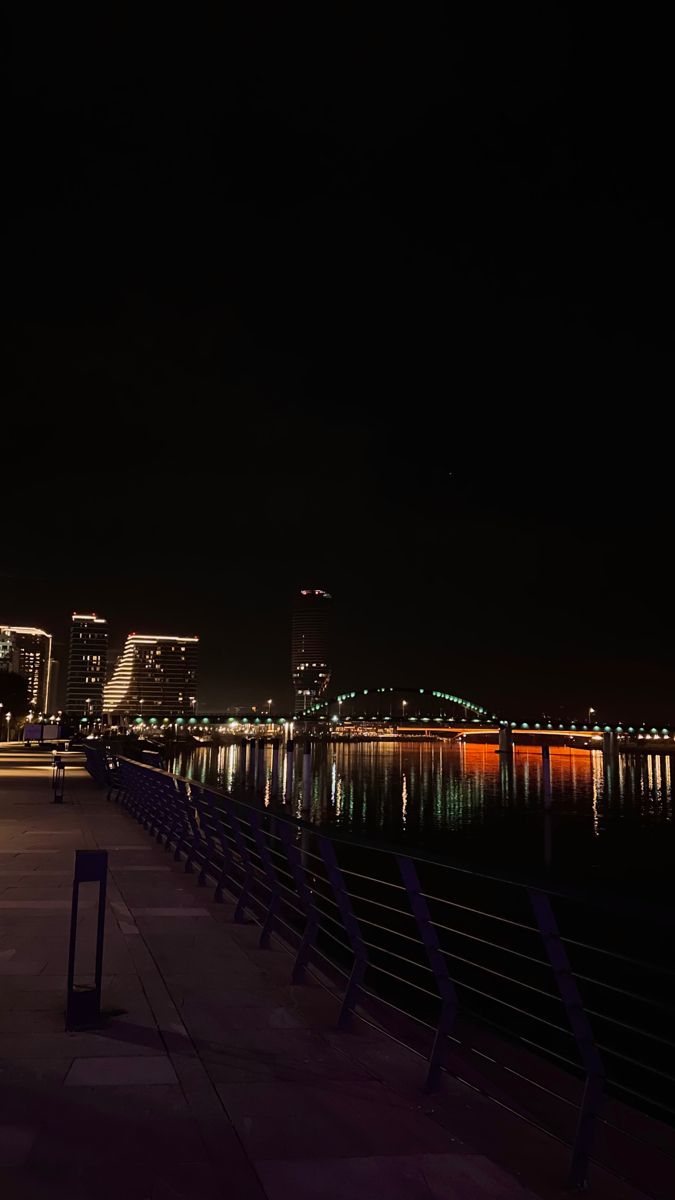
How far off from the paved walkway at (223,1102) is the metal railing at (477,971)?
1.04ft

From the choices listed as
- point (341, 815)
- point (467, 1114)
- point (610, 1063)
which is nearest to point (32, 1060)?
point (467, 1114)

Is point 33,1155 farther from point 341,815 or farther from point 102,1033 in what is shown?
point 341,815

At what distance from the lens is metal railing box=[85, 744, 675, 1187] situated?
498cm

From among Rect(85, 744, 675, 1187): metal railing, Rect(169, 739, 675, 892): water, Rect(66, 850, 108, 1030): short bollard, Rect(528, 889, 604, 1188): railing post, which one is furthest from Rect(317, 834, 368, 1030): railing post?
Rect(528, 889, 604, 1188): railing post

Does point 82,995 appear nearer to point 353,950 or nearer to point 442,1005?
point 353,950

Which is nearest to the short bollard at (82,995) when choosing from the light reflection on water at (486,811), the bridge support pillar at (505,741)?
the light reflection on water at (486,811)

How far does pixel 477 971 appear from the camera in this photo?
20703mm

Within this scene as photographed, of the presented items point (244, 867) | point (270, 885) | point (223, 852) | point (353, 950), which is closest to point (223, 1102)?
point (353, 950)

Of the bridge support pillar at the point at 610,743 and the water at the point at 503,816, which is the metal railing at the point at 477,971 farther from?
the bridge support pillar at the point at 610,743

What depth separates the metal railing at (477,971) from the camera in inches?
196

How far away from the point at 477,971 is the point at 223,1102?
54.3 feet

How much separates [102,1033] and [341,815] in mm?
56938

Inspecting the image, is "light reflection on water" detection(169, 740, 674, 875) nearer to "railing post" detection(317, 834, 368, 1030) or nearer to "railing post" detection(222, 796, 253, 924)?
"railing post" detection(222, 796, 253, 924)

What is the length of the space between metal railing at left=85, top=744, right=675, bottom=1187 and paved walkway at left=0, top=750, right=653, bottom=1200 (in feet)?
1.04
